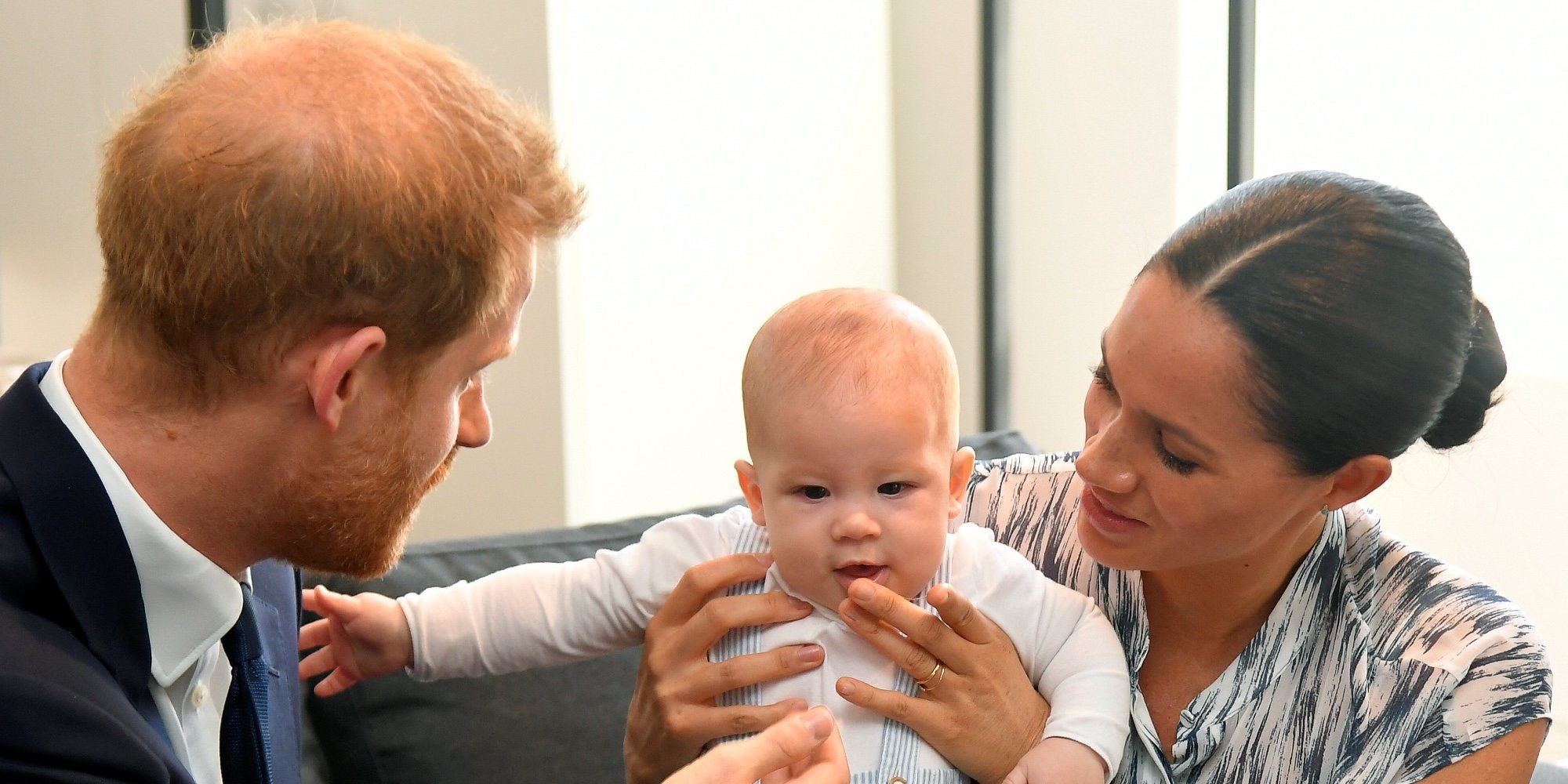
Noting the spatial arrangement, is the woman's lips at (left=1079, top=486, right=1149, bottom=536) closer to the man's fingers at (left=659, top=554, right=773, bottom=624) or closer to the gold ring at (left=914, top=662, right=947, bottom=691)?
the gold ring at (left=914, top=662, right=947, bottom=691)

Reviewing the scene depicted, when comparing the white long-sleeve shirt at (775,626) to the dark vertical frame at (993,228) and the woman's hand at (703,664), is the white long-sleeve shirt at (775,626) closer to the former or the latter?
the woman's hand at (703,664)

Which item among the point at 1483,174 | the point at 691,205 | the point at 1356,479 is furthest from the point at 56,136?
the point at 1483,174

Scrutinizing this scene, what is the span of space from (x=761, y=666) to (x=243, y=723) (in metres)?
0.56

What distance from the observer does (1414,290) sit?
1445 millimetres

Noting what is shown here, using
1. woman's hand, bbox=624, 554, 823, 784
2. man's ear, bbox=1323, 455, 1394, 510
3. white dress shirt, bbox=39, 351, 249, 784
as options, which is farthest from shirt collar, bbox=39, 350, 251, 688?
man's ear, bbox=1323, 455, 1394, 510

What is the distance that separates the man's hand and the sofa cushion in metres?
0.26

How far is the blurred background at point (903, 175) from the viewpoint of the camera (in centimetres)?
322

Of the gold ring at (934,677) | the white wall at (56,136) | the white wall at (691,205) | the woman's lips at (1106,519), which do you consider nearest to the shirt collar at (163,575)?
the gold ring at (934,677)

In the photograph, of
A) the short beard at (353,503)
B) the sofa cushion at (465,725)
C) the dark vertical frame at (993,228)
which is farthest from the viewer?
the dark vertical frame at (993,228)

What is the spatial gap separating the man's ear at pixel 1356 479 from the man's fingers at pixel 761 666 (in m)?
0.60

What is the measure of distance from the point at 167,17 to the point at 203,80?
2363 mm

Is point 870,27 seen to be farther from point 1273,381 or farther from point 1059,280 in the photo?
point 1273,381

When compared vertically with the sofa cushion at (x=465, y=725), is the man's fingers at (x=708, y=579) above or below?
above

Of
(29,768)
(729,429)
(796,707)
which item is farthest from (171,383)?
(729,429)
